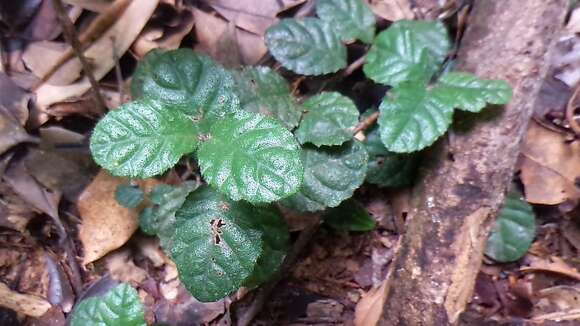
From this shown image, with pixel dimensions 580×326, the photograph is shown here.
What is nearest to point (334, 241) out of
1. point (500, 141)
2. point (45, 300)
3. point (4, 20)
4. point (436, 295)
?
point (436, 295)

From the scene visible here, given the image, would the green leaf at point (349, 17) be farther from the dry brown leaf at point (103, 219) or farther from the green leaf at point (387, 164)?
the dry brown leaf at point (103, 219)

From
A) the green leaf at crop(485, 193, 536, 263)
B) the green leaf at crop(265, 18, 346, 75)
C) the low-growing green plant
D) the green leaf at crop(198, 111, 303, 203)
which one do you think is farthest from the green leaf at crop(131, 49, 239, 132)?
the green leaf at crop(485, 193, 536, 263)

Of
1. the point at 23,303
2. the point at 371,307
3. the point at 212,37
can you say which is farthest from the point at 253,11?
the point at 23,303

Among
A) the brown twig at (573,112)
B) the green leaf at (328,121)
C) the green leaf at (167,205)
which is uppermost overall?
the green leaf at (328,121)

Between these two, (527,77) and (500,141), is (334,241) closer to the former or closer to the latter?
(500,141)

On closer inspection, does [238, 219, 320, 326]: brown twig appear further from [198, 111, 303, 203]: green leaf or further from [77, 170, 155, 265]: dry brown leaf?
[198, 111, 303, 203]: green leaf

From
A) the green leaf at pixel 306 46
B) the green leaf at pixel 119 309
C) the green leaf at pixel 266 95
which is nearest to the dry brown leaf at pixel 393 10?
the green leaf at pixel 306 46

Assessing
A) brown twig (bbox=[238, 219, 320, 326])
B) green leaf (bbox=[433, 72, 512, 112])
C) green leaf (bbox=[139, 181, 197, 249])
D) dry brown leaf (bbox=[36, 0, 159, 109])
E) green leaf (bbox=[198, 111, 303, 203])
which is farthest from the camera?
dry brown leaf (bbox=[36, 0, 159, 109])
